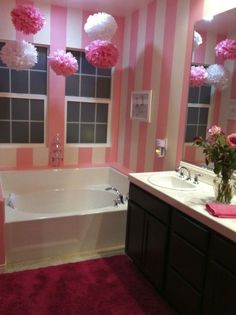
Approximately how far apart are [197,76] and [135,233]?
1444 mm

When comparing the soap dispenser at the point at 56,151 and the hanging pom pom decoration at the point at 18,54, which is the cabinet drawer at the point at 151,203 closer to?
the soap dispenser at the point at 56,151

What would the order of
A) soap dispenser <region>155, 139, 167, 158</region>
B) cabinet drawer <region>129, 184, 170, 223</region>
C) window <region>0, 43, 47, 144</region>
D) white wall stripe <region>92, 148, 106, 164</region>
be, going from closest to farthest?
cabinet drawer <region>129, 184, 170, 223</region> → soap dispenser <region>155, 139, 167, 158</region> → window <region>0, 43, 47, 144</region> → white wall stripe <region>92, 148, 106, 164</region>

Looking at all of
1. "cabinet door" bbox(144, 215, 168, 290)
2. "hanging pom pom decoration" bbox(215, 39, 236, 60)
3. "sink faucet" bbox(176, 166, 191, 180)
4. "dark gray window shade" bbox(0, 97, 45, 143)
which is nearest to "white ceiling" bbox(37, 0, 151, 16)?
"dark gray window shade" bbox(0, 97, 45, 143)

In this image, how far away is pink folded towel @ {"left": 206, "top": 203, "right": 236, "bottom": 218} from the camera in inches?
65.9

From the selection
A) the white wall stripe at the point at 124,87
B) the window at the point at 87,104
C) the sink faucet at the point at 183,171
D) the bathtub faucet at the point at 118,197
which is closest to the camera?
the sink faucet at the point at 183,171

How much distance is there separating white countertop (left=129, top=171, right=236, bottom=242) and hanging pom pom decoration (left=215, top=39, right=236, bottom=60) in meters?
1.02

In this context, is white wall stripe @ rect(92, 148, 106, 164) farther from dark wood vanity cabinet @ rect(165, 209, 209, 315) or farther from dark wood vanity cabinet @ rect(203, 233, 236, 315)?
dark wood vanity cabinet @ rect(203, 233, 236, 315)

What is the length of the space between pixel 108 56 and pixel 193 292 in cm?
232

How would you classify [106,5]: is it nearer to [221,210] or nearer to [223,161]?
[223,161]

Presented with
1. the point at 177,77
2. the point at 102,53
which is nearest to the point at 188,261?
the point at 177,77

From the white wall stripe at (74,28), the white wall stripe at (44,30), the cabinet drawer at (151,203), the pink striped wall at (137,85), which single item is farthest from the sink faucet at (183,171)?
the white wall stripe at (44,30)

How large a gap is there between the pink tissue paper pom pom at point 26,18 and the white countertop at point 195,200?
1.75m

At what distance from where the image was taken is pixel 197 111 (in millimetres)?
2543

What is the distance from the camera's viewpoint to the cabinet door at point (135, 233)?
2408mm
